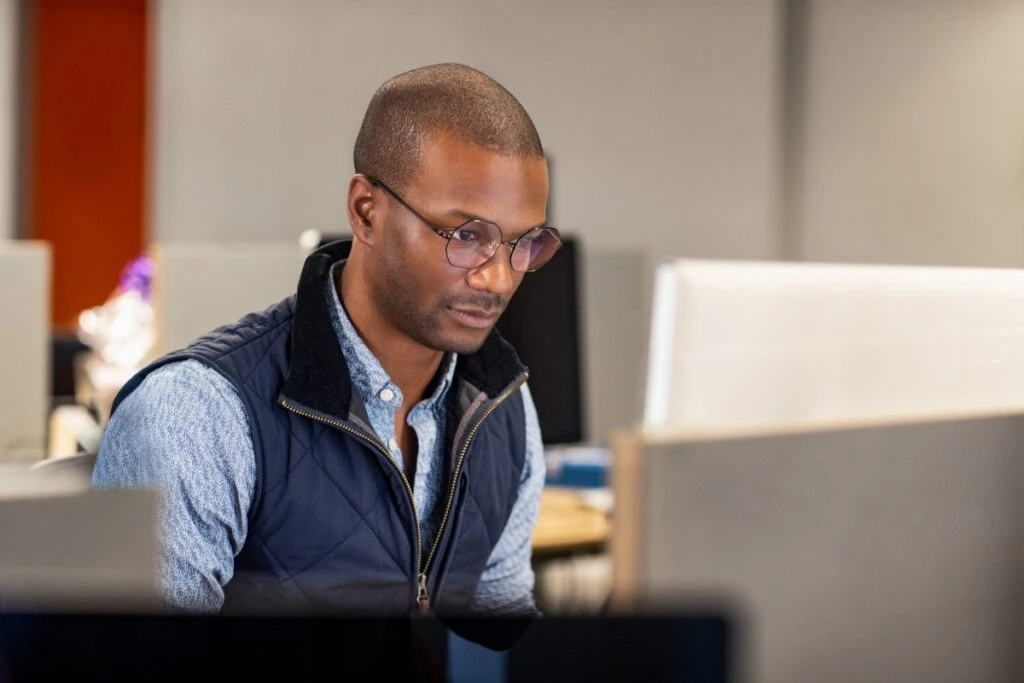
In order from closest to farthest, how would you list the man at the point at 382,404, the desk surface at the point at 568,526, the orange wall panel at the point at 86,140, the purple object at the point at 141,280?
1. the man at the point at 382,404
2. the desk surface at the point at 568,526
3. the purple object at the point at 141,280
4. the orange wall panel at the point at 86,140

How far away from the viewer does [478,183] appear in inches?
51.9

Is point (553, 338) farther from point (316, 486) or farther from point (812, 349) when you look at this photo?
point (812, 349)

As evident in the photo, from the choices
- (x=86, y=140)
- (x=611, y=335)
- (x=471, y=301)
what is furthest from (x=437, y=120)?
(x=86, y=140)

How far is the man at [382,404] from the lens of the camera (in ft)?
3.93

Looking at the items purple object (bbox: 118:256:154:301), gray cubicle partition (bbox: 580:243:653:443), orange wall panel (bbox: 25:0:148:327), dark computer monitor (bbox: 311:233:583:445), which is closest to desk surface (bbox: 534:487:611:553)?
dark computer monitor (bbox: 311:233:583:445)

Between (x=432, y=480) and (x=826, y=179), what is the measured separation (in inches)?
136

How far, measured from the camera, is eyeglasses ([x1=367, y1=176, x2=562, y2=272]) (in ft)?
4.38

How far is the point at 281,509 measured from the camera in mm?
1248

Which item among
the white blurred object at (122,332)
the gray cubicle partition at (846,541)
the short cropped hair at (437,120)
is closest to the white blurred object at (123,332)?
the white blurred object at (122,332)

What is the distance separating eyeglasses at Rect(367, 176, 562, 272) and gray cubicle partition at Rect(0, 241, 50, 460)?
5.63 ft

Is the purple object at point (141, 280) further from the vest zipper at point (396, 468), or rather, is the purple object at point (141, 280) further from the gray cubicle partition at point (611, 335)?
the vest zipper at point (396, 468)

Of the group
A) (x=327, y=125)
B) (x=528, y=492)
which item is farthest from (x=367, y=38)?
(x=528, y=492)

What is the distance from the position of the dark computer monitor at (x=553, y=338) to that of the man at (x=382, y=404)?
66cm

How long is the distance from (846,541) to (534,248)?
73 cm
